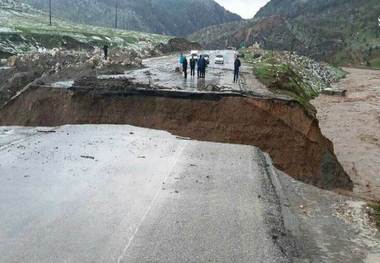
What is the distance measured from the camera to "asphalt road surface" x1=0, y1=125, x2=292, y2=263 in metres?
10.2

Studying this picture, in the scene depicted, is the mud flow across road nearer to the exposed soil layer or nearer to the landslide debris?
the exposed soil layer

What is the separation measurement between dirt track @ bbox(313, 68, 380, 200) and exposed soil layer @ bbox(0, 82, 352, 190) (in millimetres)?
2685

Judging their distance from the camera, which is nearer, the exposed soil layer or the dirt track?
the exposed soil layer

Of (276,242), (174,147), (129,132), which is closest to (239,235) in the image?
(276,242)

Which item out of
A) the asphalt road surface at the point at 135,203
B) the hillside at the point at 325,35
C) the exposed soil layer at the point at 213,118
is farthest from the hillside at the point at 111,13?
the asphalt road surface at the point at 135,203

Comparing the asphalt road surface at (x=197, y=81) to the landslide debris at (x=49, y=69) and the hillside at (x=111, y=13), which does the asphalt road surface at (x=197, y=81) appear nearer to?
the landslide debris at (x=49, y=69)

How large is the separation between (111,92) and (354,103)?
1416 inches

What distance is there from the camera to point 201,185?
1406cm

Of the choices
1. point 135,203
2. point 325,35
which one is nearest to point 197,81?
point 135,203

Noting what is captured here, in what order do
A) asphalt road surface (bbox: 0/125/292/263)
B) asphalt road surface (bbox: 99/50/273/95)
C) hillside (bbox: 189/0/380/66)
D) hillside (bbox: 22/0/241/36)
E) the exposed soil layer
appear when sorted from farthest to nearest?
hillside (bbox: 22/0/241/36) < hillside (bbox: 189/0/380/66) < asphalt road surface (bbox: 99/50/273/95) < the exposed soil layer < asphalt road surface (bbox: 0/125/292/263)

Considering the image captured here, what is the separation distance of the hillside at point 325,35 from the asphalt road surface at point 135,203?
95125 mm

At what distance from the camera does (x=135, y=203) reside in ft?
41.1

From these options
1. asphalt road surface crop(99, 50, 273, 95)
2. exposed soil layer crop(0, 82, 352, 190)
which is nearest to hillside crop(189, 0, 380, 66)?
asphalt road surface crop(99, 50, 273, 95)

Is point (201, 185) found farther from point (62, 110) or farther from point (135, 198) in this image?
point (62, 110)
